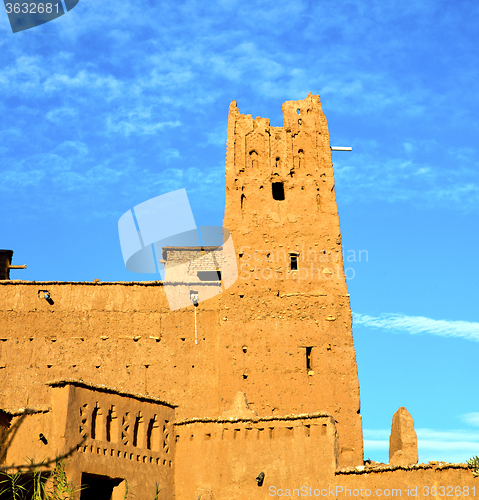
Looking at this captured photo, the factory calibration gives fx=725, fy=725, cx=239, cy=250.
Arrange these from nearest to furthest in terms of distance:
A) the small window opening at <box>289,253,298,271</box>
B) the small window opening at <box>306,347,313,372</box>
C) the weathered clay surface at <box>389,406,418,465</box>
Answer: the weathered clay surface at <box>389,406,418,465</box>
the small window opening at <box>306,347,313,372</box>
the small window opening at <box>289,253,298,271</box>

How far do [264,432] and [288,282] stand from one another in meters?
7.65

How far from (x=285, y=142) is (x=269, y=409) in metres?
11.5

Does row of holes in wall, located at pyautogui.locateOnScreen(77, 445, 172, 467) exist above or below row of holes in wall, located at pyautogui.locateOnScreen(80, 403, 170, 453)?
below

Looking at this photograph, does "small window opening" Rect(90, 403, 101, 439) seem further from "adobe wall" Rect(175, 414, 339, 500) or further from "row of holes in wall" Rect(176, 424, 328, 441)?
"row of holes in wall" Rect(176, 424, 328, 441)

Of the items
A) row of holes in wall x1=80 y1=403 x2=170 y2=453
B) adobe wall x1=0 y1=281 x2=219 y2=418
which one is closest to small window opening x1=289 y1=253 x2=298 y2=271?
adobe wall x1=0 y1=281 x2=219 y2=418

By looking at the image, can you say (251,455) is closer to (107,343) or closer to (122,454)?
(122,454)

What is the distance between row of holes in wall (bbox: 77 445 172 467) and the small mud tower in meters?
4.84

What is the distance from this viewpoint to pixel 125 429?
2112 cm

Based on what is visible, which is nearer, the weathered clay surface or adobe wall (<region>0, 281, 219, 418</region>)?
the weathered clay surface

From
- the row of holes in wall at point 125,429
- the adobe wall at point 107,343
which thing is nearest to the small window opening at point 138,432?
the row of holes in wall at point 125,429

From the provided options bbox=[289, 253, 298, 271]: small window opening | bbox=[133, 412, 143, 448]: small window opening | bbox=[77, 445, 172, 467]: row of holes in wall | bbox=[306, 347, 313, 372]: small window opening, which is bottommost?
bbox=[77, 445, 172, 467]: row of holes in wall

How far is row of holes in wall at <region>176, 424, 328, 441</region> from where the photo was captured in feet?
71.2

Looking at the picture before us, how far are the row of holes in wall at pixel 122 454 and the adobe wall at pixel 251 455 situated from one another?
31.4 inches

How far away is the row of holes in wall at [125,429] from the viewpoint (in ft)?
66.5
